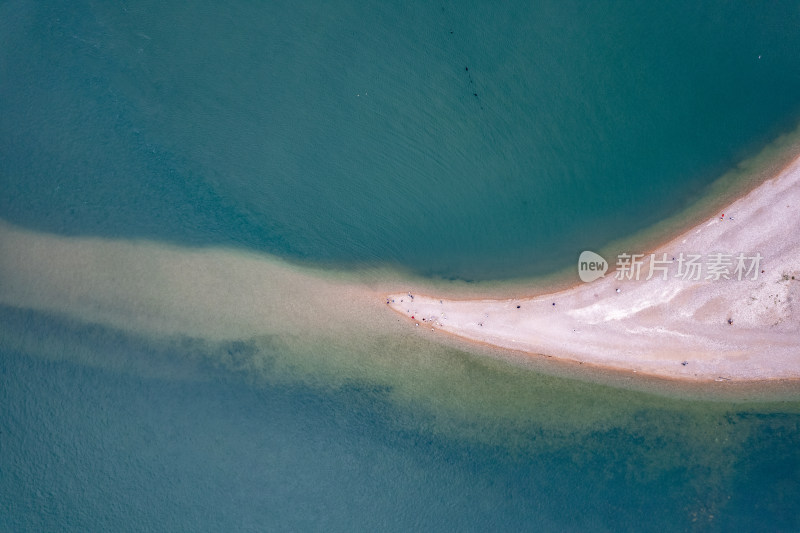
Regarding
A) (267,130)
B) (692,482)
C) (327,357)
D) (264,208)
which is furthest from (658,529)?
(267,130)

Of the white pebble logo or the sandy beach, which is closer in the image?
the sandy beach

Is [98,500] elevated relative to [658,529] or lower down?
lower down

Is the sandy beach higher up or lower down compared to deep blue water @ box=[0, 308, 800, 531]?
higher up

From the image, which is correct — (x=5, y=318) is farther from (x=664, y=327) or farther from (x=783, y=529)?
(x=783, y=529)

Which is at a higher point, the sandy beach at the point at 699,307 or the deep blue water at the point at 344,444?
the sandy beach at the point at 699,307

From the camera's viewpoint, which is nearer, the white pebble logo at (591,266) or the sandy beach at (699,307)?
the sandy beach at (699,307)

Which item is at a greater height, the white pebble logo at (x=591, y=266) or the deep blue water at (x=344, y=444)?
the white pebble logo at (x=591, y=266)
